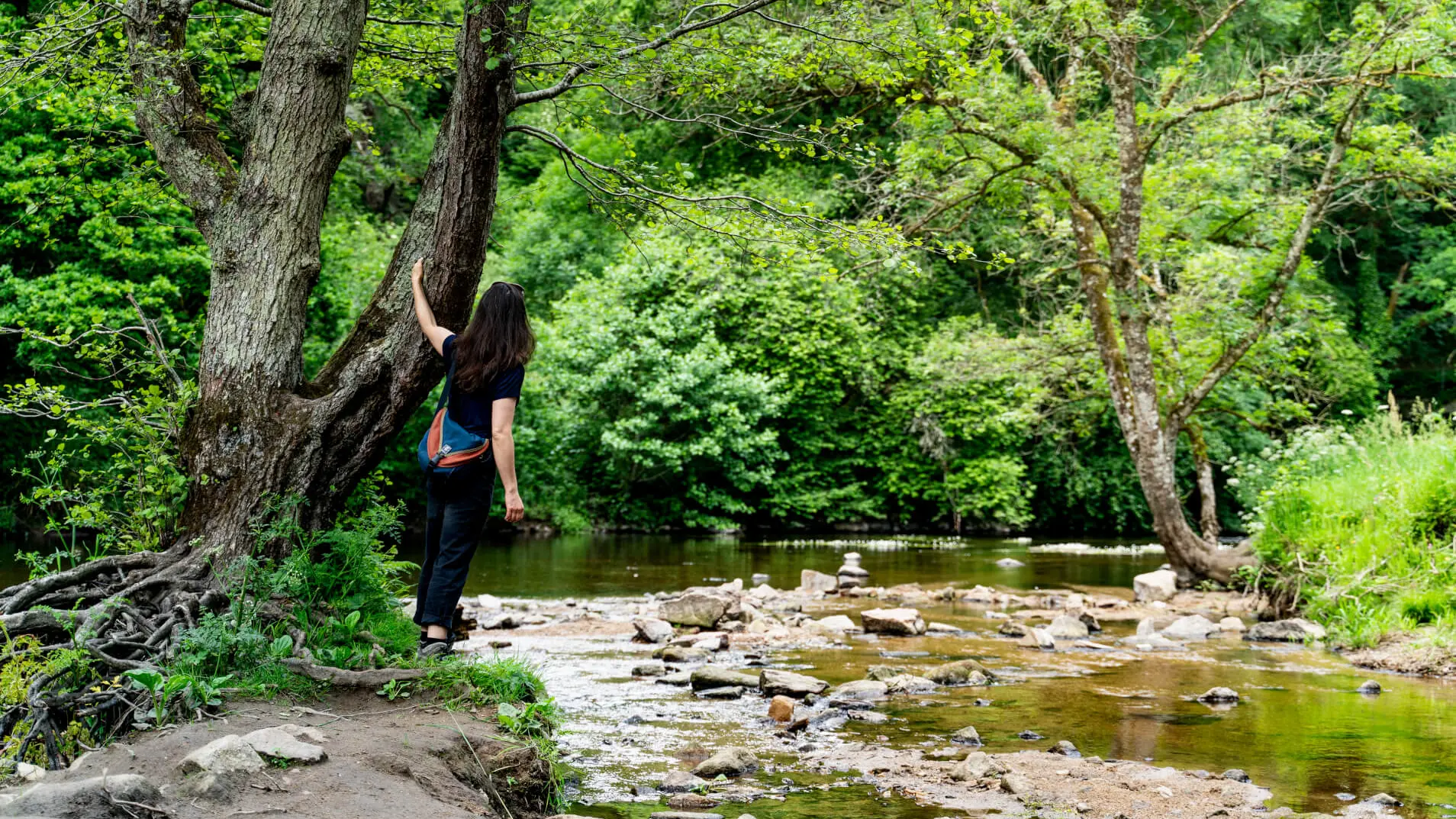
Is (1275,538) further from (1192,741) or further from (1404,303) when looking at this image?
(1404,303)

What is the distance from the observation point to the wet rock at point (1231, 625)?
11.4m

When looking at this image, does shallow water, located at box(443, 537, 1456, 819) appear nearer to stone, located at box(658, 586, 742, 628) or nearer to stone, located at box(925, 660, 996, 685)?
stone, located at box(925, 660, 996, 685)

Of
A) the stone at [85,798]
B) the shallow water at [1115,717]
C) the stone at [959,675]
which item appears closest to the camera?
the stone at [85,798]

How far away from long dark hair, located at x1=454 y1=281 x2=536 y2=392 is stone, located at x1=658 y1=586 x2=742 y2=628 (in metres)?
6.05

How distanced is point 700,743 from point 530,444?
2183 cm

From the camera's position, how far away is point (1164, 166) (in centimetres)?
1540

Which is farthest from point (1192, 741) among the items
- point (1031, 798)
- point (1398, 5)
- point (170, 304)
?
point (170, 304)

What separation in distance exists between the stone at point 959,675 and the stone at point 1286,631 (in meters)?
4.02

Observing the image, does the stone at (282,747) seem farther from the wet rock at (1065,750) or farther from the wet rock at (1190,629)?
the wet rock at (1190,629)

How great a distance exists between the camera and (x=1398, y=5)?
39.5ft

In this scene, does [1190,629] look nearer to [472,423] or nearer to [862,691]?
[862,691]

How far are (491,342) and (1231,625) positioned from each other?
932cm

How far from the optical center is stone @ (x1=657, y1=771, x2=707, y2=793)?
5309mm

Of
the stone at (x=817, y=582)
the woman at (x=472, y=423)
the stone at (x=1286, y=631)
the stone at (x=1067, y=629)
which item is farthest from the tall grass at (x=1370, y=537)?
the woman at (x=472, y=423)
